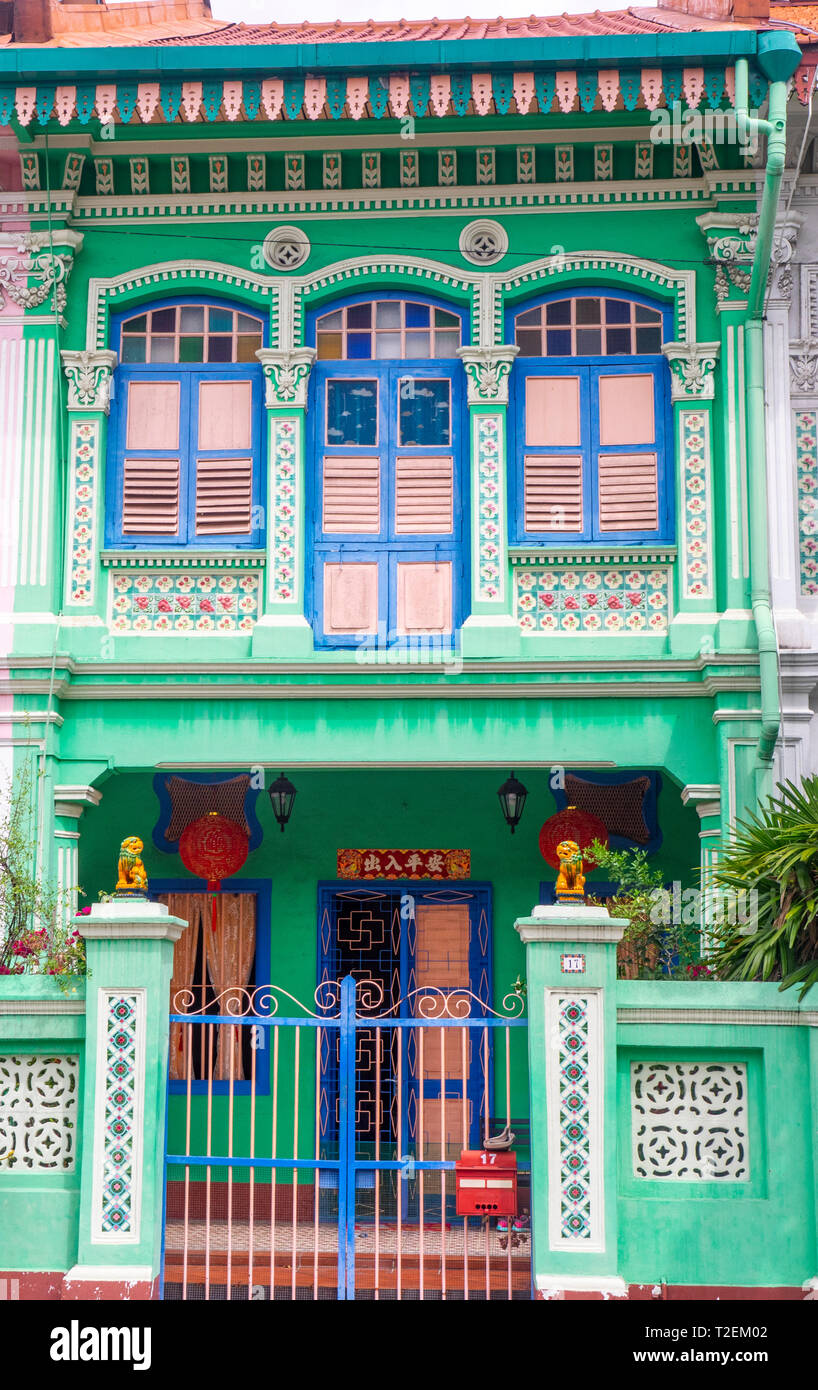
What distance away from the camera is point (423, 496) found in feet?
35.5

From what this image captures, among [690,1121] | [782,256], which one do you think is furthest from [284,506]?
[690,1121]

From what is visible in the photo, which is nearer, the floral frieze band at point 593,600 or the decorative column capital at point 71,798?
the decorative column capital at point 71,798

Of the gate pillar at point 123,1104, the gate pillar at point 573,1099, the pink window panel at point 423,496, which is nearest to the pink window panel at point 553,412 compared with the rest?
the pink window panel at point 423,496

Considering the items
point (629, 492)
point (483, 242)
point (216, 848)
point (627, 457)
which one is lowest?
point (216, 848)

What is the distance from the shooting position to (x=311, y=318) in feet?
36.0

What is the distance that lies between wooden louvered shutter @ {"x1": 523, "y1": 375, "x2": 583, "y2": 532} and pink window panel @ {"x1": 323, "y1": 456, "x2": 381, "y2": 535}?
1073mm

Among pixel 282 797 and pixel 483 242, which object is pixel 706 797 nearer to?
pixel 282 797

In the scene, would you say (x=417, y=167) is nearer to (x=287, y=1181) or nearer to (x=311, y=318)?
(x=311, y=318)

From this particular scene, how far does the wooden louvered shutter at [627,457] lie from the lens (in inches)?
420

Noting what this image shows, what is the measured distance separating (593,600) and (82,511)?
12.1ft

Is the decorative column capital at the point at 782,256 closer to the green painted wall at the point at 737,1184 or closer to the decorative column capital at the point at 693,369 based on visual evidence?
the decorative column capital at the point at 693,369

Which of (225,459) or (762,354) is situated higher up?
(762,354)

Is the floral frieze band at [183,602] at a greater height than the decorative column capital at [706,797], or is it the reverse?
the floral frieze band at [183,602]

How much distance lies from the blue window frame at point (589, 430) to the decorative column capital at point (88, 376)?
2.91 metres
